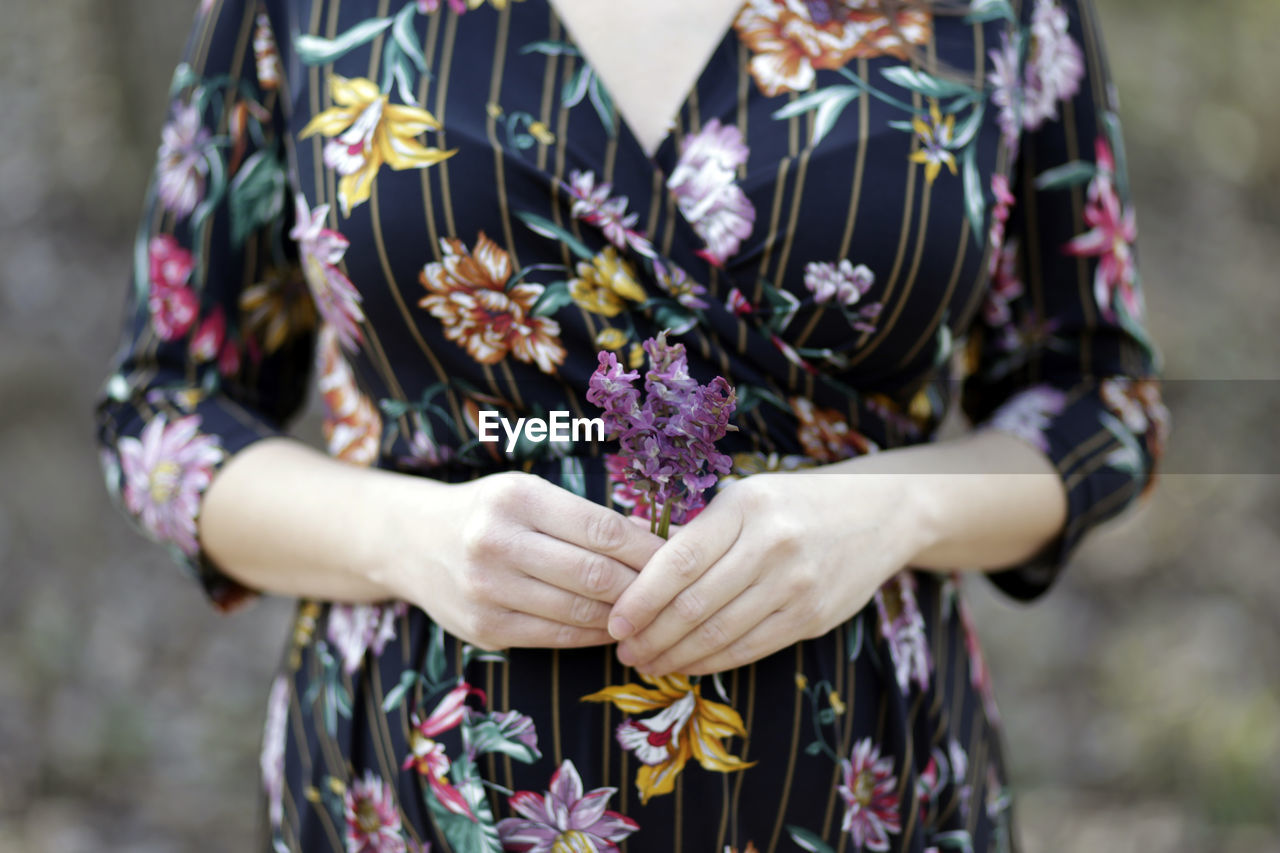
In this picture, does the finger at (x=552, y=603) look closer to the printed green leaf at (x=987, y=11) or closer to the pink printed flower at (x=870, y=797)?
the pink printed flower at (x=870, y=797)

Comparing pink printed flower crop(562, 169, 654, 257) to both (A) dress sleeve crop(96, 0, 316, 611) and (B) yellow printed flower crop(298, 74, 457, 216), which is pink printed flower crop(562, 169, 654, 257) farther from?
(A) dress sleeve crop(96, 0, 316, 611)

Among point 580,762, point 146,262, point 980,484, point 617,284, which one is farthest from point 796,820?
point 146,262

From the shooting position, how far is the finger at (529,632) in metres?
0.66

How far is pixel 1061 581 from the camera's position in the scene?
244cm

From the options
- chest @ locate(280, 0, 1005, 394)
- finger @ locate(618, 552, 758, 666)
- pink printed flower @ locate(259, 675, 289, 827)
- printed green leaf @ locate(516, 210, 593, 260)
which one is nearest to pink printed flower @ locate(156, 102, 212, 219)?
chest @ locate(280, 0, 1005, 394)

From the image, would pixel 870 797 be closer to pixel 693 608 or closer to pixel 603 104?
pixel 693 608

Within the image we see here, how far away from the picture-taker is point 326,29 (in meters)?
0.77

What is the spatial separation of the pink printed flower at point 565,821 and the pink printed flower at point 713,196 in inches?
15.3

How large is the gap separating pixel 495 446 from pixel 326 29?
0.34 m

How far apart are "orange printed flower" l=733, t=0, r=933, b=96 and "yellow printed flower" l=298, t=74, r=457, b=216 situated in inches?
9.8

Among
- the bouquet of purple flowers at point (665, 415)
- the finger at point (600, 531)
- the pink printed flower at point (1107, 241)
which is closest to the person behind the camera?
the bouquet of purple flowers at point (665, 415)

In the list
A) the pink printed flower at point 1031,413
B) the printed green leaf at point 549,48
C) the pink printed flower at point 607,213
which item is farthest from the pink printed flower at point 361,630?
the pink printed flower at point 1031,413

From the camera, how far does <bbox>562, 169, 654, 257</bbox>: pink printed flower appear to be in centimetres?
72

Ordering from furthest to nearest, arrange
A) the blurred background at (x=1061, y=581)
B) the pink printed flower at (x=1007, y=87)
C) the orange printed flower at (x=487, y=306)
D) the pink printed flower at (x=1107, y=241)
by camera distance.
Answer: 1. the blurred background at (x=1061, y=581)
2. the pink printed flower at (x=1107, y=241)
3. the pink printed flower at (x=1007, y=87)
4. the orange printed flower at (x=487, y=306)
